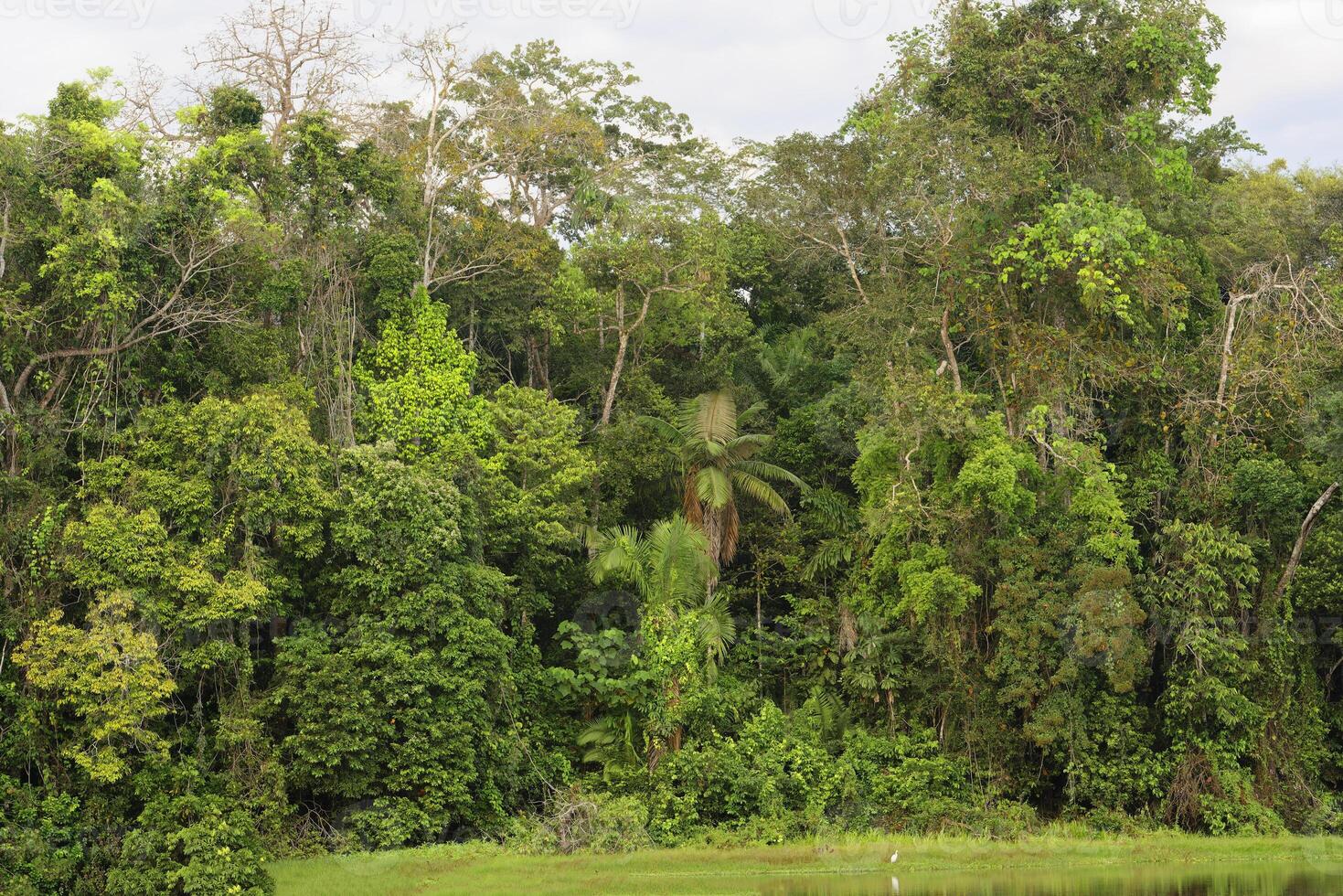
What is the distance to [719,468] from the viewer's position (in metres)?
25.3

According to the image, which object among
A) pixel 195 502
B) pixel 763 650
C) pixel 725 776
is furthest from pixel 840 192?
pixel 195 502

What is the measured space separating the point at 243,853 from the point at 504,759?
15.4ft

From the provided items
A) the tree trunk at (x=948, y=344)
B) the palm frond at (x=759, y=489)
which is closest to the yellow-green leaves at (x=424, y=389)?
the palm frond at (x=759, y=489)

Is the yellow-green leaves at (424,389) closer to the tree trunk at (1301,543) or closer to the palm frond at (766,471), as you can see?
the palm frond at (766,471)

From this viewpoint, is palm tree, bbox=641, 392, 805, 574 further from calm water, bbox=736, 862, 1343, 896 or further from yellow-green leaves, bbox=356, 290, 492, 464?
calm water, bbox=736, 862, 1343, 896

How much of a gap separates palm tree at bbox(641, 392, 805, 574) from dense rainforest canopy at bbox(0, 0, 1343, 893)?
0.10 m

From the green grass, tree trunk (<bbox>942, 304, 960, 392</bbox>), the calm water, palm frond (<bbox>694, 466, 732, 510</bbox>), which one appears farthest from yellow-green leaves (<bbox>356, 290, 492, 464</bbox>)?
the calm water

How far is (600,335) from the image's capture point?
2820cm

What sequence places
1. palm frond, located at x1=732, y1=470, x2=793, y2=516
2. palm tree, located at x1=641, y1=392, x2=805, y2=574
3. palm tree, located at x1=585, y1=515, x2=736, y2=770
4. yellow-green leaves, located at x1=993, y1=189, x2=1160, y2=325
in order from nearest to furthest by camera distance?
yellow-green leaves, located at x1=993, y1=189, x2=1160, y2=325 → palm tree, located at x1=585, y1=515, x2=736, y2=770 → palm tree, located at x1=641, y1=392, x2=805, y2=574 → palm frond, located at x1=732, y1=470, x2=793, y2=516

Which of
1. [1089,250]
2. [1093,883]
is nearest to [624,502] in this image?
[1089,250]

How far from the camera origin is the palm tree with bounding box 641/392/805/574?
25109mm

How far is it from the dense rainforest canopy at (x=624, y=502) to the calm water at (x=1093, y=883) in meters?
1.96

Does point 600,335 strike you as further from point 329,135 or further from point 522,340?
point 329,135

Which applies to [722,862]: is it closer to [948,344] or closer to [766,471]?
[766,471]
